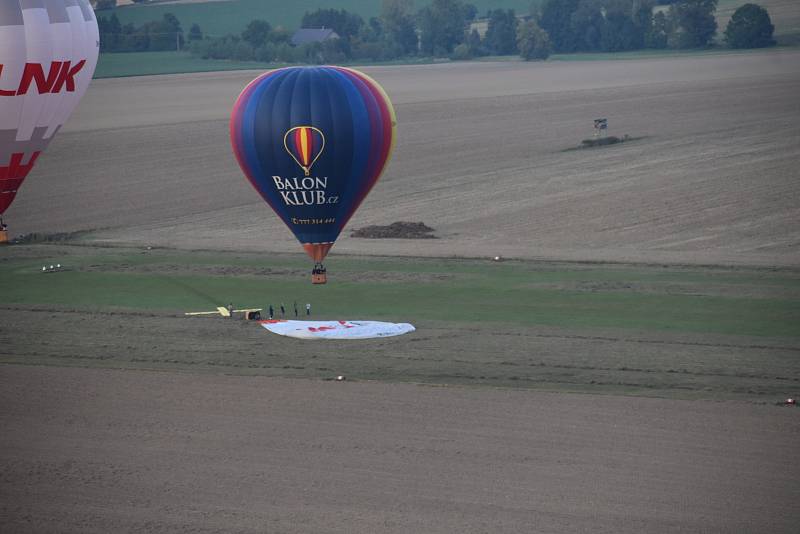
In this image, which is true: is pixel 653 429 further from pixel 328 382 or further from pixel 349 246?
pixel 349 246

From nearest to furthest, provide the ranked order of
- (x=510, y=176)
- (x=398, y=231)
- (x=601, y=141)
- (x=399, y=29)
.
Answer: (x=398, y=231) → (x=510, y=176) → (x=601, y=141) → (x=399, y=29)

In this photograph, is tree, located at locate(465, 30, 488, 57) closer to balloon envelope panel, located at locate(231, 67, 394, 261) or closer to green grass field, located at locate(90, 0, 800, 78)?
green grass field, located at locate(90, 0, 800, 78)

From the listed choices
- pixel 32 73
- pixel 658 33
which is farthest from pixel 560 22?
pixel 32 73

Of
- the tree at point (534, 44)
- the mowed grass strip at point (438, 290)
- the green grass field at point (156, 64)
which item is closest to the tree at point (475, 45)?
the tree at point (534, 44)

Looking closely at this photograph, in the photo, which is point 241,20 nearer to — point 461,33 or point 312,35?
point 312,35

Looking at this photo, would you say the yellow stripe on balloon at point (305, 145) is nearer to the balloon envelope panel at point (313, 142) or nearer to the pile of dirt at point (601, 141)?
the balloon envelope panel at point (313, 142)

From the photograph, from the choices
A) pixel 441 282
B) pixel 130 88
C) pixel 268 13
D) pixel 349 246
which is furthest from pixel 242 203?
A: pixel 268 13

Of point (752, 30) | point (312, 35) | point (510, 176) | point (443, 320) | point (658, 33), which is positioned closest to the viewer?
point (443, 320)
